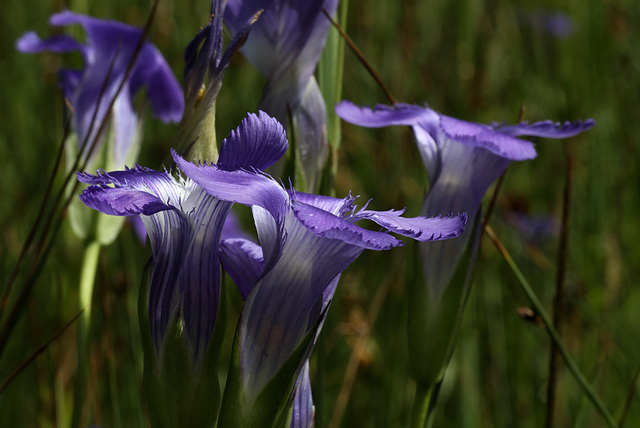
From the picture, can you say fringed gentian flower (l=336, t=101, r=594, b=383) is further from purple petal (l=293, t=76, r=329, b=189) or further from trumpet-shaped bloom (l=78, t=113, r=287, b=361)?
trumpet-shaped bloom (l=78, t=113, r=287, b=361)

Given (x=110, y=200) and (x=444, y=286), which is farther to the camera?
(x=444, y=286)

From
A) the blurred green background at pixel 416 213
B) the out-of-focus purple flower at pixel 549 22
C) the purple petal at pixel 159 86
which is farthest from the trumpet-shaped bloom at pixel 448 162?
the out-of-focus purple flower at pixel 549 22

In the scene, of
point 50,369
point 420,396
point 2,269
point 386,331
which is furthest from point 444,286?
point 2,269

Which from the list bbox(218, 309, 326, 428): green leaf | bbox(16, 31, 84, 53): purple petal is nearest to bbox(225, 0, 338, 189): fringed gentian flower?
bbox(218, 309, 326, 428): green leaf

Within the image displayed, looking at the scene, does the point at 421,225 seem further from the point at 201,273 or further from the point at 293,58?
the point at 293,58

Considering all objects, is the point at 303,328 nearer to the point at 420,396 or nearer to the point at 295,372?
the point at 295,372

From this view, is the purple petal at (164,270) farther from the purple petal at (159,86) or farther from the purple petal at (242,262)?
the purple petal at (159,86)

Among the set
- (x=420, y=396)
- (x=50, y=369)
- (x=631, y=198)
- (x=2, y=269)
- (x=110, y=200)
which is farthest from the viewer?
(x=631, y=198)
